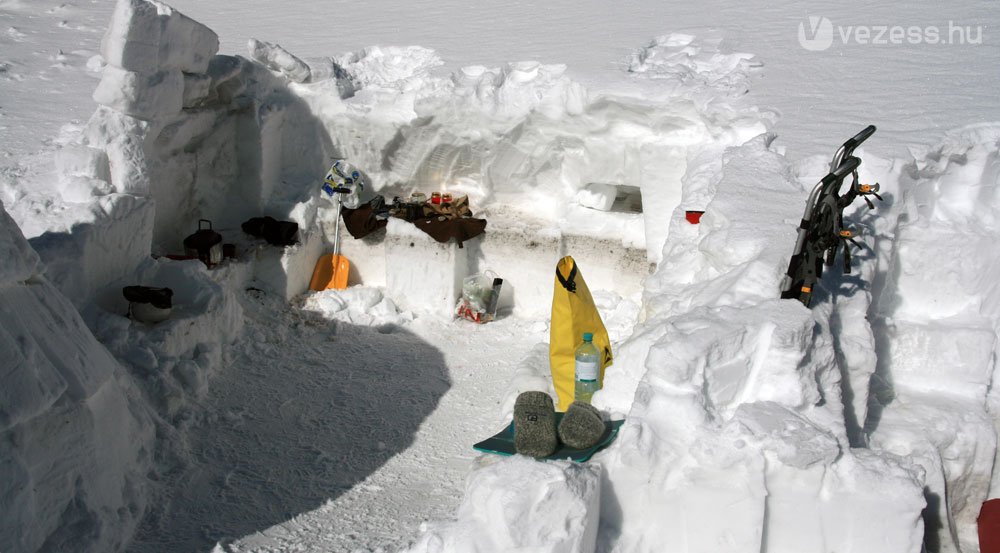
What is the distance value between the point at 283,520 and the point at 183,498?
684 millimetres

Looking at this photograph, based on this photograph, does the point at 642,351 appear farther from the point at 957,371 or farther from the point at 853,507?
the point at 957,371

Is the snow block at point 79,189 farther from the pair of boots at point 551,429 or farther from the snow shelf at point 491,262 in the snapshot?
the pair of boots at point 551,429

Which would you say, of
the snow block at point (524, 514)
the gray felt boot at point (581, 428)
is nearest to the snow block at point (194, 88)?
the gray felt boot at point (581, 428)

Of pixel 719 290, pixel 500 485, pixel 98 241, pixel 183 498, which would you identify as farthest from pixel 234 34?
pixel 500 485

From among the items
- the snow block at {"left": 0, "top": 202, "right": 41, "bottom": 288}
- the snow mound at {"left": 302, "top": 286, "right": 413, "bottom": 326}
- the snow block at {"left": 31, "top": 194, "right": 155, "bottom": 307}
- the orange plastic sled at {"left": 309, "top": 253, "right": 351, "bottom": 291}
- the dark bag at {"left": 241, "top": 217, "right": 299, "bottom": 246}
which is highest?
the snow block at {"left": 0, "top": 202, "right": 41, "bottom": 288}

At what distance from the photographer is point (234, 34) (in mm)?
11055

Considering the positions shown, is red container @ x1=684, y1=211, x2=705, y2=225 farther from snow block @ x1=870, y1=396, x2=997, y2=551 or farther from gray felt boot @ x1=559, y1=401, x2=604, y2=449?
gray felt boot @ x1=559, y1=401, x2=604, y2=449

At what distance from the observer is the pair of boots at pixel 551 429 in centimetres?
413

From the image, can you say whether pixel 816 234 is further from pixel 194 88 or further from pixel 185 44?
pixel 194 88

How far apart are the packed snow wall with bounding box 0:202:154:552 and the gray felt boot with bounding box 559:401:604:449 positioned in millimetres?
2587

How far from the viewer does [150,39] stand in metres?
7.11

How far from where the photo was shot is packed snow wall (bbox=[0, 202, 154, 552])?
424 centimetres

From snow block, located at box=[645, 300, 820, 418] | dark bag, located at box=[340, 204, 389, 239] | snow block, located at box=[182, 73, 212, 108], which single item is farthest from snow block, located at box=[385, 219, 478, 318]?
snow block, located at box=[645, 300, 820, 418]

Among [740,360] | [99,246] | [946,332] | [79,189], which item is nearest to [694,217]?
[946,332]
